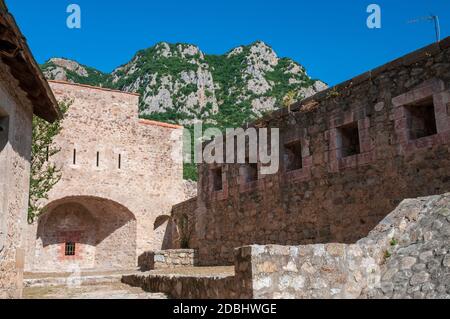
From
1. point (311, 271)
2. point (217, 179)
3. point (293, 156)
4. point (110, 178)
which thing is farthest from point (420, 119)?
point (110, 178)

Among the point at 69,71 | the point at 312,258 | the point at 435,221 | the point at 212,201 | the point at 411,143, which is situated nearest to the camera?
the point at 312,258

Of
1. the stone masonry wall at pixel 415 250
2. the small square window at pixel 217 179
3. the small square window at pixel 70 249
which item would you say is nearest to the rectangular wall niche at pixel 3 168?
the stone masonry wall at pixel 415 250

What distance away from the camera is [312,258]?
5227 millimetres

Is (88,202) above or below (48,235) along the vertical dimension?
above

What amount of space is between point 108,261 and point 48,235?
3.21m

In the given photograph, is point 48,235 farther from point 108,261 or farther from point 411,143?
point 411,143

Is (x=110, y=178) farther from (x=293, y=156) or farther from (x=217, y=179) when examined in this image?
(x=293, y=156)

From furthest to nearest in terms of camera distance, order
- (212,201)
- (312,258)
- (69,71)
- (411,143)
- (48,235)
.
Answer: (69,71) < (48,235) < (212,201) < (411,143) < (312,258)

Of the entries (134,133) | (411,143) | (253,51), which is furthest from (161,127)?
(253,51)

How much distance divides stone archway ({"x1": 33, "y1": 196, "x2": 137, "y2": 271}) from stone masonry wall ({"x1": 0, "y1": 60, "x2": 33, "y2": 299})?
15.8m

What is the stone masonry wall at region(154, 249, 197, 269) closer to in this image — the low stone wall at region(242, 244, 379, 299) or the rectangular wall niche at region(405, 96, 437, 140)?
the rectangular wall niche at region(405, 96, 437, 140)

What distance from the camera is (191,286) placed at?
7277 mm

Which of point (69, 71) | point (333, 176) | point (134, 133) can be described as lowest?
point (333, 176)

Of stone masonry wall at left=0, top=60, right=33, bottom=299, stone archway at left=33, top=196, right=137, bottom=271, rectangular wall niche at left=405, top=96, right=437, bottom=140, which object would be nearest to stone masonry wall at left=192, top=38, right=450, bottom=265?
rectangular wall niche at left=405, top=96, right=437, bottom=140
